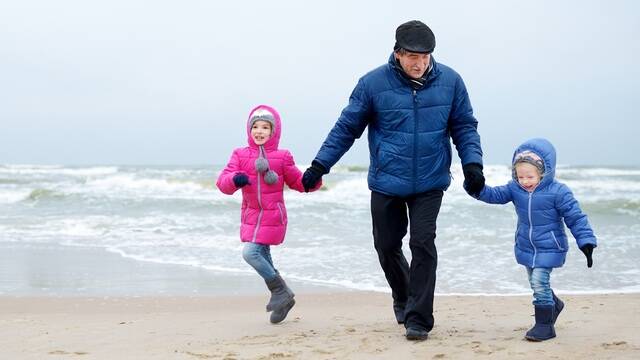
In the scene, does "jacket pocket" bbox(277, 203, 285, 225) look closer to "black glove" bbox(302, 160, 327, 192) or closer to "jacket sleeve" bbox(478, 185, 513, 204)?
"black glove" bbox(302, 160, 327, 192)

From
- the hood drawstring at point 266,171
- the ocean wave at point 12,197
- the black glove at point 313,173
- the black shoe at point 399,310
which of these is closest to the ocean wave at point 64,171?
the ocean wave at point 12,197

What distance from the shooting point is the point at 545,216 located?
4.36 meters

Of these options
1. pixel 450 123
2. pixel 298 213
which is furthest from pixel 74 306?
pixel 298 213

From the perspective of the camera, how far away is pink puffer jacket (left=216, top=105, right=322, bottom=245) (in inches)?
201

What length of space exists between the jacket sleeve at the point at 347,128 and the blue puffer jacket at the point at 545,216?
1.03 meters

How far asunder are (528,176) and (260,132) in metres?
1.91

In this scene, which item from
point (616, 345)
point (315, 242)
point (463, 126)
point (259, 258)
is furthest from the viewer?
point (315, 242)

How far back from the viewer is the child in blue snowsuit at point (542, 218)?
434cm

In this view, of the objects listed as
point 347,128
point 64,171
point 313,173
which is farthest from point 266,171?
point 64,171

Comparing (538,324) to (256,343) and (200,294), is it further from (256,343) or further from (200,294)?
(200,294)

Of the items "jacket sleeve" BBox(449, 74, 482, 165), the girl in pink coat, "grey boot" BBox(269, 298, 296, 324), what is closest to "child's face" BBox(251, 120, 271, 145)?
the girl in pink coat

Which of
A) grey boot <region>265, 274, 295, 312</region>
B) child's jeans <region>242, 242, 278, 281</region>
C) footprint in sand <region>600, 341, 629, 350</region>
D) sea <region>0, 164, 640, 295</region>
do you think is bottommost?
sea <region>0, 164, 640, 295</region>

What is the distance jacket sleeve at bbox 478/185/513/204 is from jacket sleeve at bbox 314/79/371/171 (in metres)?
0.88

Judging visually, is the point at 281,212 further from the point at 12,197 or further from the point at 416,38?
the point at 12,197
